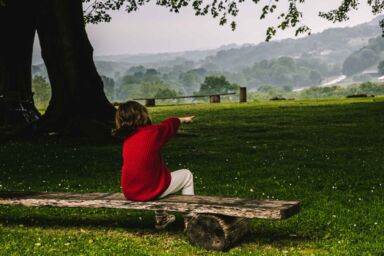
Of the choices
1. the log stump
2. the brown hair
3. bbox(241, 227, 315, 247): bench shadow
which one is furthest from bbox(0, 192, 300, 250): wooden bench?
the brown hair

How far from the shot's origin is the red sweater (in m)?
7.87

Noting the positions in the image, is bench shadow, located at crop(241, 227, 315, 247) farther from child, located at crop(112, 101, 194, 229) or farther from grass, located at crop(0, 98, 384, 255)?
child, located at crop(112, 101, 194, 229)

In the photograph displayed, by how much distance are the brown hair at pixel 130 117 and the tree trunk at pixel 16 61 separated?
59.9ft

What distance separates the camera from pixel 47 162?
16812 millimetres

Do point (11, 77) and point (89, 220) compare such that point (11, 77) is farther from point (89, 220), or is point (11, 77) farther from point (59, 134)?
point (89, 220)

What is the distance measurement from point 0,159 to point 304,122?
1565 cm

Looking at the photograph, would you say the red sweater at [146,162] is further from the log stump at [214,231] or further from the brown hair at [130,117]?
the log stump at [214,231]

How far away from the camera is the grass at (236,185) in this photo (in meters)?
8.08

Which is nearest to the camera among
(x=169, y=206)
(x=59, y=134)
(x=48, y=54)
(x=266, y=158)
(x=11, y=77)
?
(x=169, y=206)

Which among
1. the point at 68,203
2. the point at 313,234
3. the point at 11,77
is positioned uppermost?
the point at 11,77

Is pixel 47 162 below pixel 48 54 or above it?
below

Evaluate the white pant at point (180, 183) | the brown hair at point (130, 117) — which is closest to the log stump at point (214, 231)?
the white pant at point (180, 183)

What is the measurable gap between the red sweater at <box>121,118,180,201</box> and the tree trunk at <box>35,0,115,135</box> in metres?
14.7

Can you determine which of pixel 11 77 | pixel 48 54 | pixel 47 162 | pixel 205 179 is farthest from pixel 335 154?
pixel 11 77
